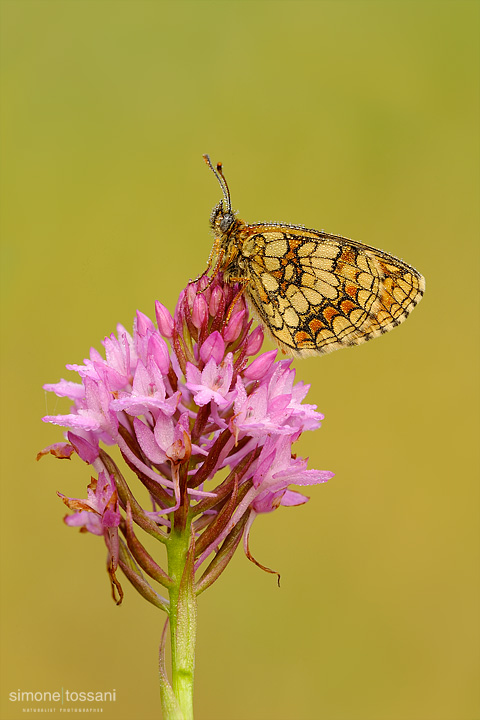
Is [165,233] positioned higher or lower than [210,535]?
higher

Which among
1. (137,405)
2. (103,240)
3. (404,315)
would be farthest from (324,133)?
(137,405)

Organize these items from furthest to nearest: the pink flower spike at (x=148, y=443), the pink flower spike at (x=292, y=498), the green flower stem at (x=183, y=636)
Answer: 1. the pink flower spike at (x=292, y=498)
2. the pink flower spike at (x=148, y=443)
3. the green flower stem at (x=183, y=636)

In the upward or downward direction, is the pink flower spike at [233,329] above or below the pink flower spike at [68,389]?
above

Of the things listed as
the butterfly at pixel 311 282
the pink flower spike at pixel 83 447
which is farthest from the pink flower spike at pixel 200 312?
the pink flower spike at pixel 83 447

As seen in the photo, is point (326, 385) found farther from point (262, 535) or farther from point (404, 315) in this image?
point (404, 315)

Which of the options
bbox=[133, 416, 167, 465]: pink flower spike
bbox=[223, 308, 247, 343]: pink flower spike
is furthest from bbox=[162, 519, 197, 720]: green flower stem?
bbox=[223, 308, 247, 343]: pink flower spike

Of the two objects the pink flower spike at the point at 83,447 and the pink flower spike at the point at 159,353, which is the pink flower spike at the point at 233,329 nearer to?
the pink flower spike at the point at 159,353

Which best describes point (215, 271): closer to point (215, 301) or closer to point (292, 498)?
point (215, 301)

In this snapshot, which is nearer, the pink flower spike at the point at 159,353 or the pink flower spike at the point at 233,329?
the pink flower spike at the point at 159,353
